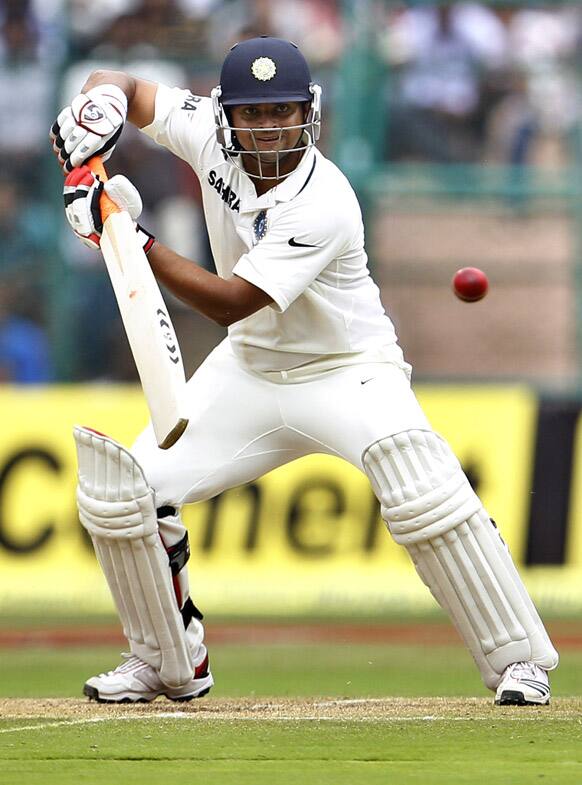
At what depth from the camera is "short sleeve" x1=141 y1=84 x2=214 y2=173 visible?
495cm

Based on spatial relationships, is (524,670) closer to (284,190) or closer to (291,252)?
(291,252)

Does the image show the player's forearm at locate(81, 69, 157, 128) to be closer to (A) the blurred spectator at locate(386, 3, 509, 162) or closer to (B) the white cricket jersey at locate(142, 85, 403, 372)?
(B) the white cricket jersey at locate(142, 85, 403, 372)

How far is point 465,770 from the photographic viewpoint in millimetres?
3557

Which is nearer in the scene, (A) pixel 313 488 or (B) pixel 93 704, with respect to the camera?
(B) pixel 93 704

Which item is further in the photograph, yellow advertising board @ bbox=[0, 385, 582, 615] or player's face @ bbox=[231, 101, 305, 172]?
yellow advertising board @ bbox=[0, 385, 582, 615]

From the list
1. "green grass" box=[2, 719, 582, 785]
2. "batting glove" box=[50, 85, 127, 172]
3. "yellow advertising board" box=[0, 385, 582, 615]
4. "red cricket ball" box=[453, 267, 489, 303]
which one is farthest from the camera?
"yellow advertising board" box=[0, 385, 582, 615]

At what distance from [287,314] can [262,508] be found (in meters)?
3.69

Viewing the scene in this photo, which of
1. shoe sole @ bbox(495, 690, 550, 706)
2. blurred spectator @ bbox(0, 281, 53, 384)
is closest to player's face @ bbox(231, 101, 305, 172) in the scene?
shoe sole @ bbox(495, 690, 550, 706)

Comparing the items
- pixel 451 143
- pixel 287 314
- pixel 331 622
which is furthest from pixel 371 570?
pixel 287 314

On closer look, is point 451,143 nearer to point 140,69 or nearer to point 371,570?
point 140,69

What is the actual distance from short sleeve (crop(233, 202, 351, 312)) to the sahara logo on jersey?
21cm

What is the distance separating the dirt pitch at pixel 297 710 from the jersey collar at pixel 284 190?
1535 mm

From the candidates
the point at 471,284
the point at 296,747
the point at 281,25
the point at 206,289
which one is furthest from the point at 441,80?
the point at 296,747

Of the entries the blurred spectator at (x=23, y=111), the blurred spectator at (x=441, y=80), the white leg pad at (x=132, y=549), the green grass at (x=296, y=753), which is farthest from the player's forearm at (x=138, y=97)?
the blurred spectator at (x=441, y=80)
